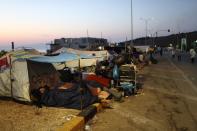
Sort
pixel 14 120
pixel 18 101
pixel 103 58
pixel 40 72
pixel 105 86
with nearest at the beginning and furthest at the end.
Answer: pixel 14 120 < pixel 18 101 < pixel 40 72 < pixel 105 86 < pixel 103 58

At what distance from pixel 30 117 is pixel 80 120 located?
1769 millimetres

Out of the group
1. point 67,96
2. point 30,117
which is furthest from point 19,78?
point 30,117

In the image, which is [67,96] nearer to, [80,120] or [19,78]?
[19,78]

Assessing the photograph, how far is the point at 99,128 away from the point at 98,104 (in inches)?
111

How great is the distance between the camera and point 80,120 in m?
10.1

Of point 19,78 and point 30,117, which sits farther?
point 19,78

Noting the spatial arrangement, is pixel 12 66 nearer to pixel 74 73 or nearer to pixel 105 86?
pixel 105 86

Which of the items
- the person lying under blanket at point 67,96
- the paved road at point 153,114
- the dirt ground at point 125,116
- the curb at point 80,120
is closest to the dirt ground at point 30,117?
the dirt ground at point 125,116

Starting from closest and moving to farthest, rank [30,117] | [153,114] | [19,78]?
[30,117]
[153,114]
[19,78]

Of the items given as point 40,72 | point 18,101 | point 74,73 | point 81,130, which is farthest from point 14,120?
point 74,73

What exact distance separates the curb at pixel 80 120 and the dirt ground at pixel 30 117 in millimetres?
329

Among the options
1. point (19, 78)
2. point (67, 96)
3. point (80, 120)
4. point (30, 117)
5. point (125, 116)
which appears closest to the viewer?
point (80, 120)

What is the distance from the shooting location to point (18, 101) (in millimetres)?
13672

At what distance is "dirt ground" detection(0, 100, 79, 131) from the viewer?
31.6 feet
